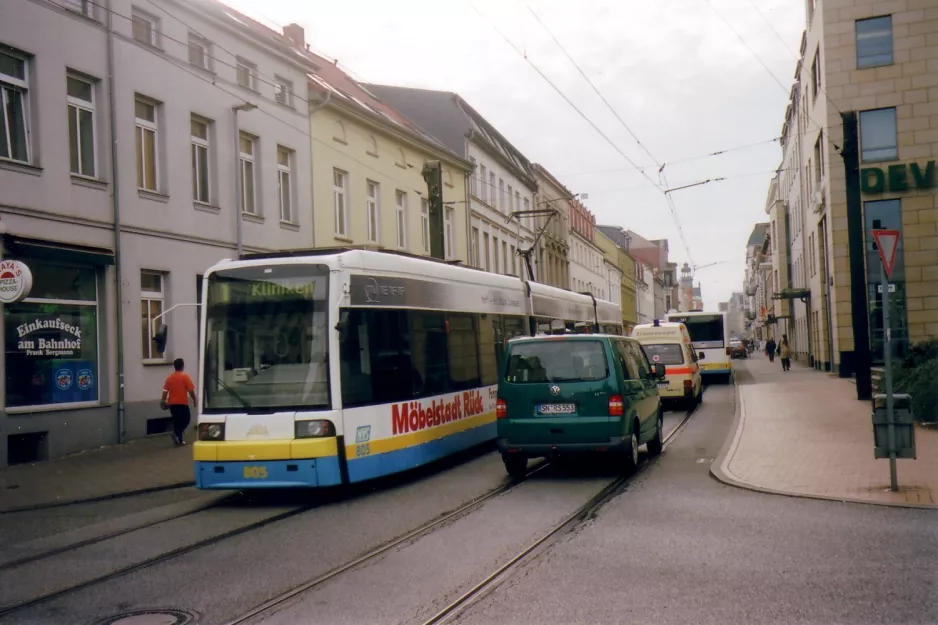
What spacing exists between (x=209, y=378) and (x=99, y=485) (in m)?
3.20

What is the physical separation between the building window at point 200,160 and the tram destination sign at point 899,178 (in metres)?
23.3

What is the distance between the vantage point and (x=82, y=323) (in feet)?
58.3

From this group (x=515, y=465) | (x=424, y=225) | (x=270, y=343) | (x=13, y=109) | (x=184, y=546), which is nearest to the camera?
(x=184, y=546)

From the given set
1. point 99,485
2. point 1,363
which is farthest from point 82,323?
point 99,485

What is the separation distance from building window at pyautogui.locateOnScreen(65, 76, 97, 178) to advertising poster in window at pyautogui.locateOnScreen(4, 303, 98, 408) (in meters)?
2.49

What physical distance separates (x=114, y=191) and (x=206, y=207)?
3.34m

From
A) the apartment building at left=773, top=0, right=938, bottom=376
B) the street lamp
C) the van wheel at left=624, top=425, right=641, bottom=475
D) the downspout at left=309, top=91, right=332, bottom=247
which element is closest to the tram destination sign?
the apartment building at left=773, top=0, right=938, bottom=376

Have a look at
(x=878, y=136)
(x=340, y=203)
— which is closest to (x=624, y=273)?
(x=878, y=136)

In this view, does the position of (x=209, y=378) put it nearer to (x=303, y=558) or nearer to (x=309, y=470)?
(x=309, y=470)

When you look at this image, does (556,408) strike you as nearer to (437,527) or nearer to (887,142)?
(437,527)

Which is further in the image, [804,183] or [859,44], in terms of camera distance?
[804,183]

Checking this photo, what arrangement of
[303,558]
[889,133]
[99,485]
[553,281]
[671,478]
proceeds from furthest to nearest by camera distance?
[553,281] < [889,133] < [99,485] < [671,478] < [303,558]

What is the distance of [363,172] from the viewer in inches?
1172

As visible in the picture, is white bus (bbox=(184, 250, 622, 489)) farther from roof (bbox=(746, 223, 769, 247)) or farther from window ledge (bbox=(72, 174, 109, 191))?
roof (bbox=(746, 223, 769, 247))
